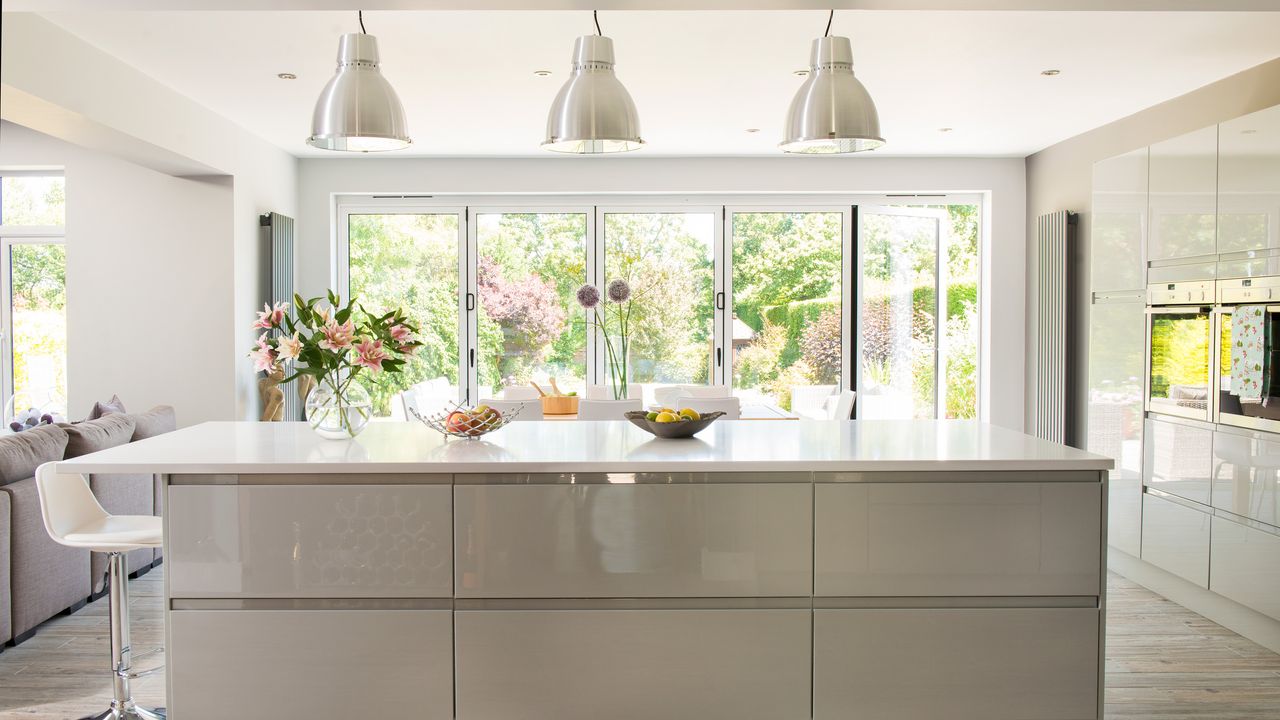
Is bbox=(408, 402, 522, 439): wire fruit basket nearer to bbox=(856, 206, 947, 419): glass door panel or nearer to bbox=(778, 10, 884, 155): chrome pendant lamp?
bbox=(778, 10, 884, 155): chrome pendant lamp

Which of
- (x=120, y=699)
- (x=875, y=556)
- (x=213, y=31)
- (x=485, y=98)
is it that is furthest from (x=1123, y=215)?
(x=120, y=699)

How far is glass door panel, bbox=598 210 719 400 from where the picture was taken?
7.15 meters

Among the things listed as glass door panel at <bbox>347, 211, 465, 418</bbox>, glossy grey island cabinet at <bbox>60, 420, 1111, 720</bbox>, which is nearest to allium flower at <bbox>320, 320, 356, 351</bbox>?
glossy grey island cabinet at <bbox>60, 420, 1111, 720</bbox>

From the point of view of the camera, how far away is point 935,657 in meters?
2.56

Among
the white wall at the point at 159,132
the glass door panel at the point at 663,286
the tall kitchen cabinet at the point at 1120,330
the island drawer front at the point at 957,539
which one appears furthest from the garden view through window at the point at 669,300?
the island drawer front at the point at 957,539

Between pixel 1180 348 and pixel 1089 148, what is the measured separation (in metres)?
2.14

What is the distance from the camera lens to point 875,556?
8.39ft

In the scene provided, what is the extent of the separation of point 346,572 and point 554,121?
1.53 metres

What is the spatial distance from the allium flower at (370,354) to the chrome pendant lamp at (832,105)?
151 cm

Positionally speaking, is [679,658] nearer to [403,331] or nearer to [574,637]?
[574,637]

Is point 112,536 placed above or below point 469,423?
below

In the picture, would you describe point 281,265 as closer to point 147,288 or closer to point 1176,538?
point 147,288

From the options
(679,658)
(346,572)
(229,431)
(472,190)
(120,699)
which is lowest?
(120,699)

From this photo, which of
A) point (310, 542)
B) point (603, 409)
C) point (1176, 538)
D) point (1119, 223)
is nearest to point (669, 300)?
point (603, 409)
